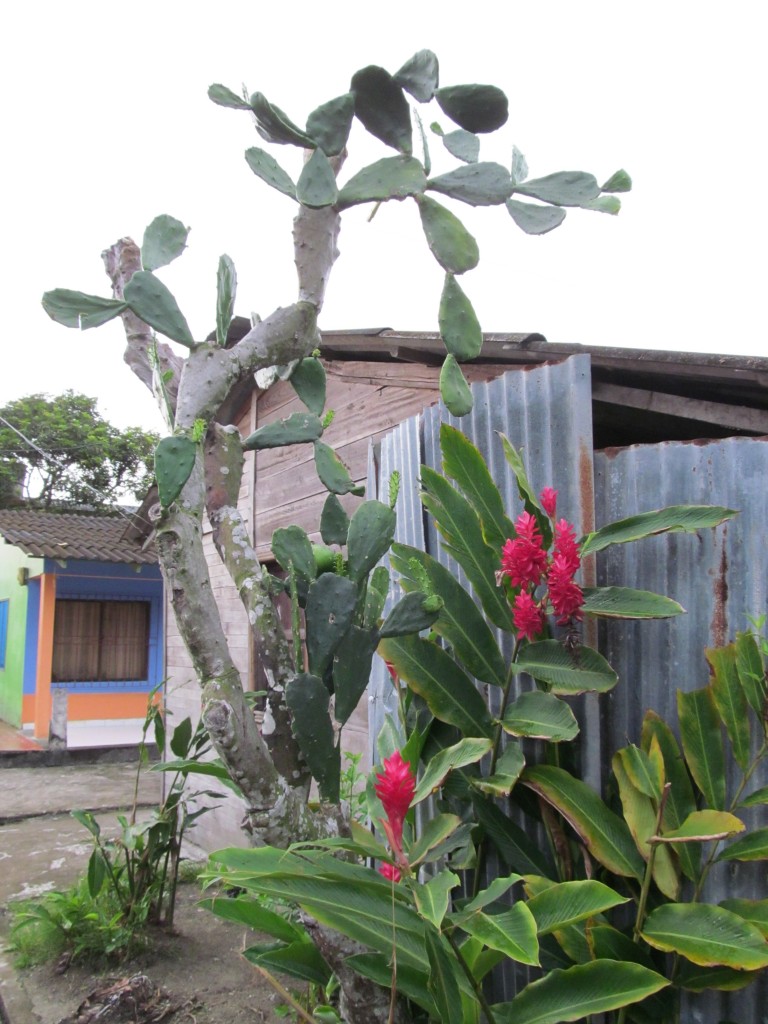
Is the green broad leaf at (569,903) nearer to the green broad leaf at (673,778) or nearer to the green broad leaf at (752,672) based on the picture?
the green broad leaf at (673,778)

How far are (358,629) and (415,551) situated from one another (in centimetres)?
47

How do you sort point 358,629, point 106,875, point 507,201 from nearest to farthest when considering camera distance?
1. point 358,629
2. point 507,201
3. point 106,875

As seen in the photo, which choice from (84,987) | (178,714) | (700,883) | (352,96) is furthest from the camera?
(178,714)

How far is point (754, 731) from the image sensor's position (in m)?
2.13

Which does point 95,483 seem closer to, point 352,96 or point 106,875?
point 106,875

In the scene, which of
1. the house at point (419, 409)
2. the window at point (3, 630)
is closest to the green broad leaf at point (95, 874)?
the house at point (419, 409)

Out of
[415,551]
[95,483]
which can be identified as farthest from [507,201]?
[95,483]

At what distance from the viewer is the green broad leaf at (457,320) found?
8.48 feet

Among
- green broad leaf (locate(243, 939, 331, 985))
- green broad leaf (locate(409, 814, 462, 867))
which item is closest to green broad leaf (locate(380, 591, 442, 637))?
green broad leaf (locate(409, 814, 462, 867))

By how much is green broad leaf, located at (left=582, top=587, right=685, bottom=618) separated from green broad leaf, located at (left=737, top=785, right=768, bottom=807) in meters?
0.45

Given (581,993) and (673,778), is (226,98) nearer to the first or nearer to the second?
(673,778)

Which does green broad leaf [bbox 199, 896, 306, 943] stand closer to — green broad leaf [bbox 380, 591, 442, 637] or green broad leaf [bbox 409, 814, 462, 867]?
green broad leaf [bbox 409, 814, 462, 867]

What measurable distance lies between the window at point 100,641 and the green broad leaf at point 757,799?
45.9 feet

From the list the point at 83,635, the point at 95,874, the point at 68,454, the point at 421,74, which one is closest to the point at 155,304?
the point at 421,74
